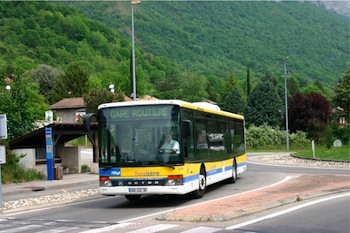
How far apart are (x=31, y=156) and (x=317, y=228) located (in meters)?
18.4

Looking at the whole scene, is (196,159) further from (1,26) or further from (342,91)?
(1,26)

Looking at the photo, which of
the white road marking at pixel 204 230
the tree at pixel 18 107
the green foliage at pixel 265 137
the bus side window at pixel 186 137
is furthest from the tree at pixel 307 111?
the white road marking at pixel 204 230

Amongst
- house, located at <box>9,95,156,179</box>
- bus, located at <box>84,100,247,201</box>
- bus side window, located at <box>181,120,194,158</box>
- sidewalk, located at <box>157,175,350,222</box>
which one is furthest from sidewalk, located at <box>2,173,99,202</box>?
sidewalk, located at <box>157,175,350,222</box>

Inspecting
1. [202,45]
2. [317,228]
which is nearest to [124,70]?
[317,228]

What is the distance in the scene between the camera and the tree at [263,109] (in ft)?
324

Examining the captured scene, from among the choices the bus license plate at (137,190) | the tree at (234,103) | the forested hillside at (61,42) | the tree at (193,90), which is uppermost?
the forested hillside at (61,42)

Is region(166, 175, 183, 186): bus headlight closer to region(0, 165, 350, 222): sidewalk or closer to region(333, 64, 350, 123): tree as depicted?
region(0, 165, 350, 222): sidewalk

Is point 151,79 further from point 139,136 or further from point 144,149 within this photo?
point 144,149

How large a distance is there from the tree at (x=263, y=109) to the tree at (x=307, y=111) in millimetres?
21614

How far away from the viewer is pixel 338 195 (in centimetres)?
1709

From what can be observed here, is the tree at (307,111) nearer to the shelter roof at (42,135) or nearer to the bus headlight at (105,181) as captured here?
the shelter roof at (42,135)

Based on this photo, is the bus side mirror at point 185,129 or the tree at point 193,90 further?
the tree at point 193,90

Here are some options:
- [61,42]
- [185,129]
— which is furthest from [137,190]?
[61,42]

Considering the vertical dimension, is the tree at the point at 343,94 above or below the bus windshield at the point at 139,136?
above
